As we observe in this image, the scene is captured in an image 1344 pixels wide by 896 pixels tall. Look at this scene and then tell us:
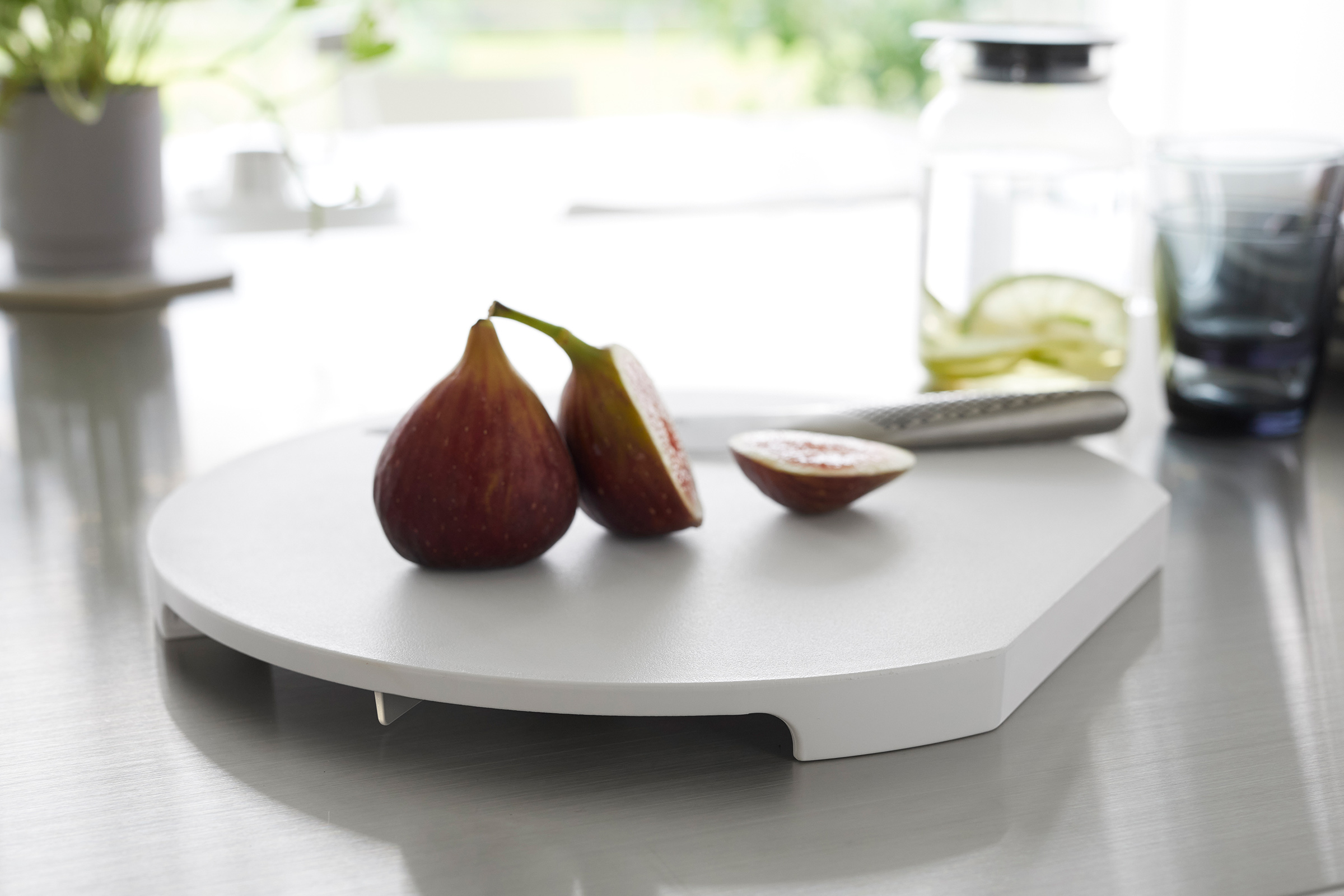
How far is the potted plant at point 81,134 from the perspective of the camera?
1.36 m

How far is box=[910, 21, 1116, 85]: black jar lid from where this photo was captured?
0.96m

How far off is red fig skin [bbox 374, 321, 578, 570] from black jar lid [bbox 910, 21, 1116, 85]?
50cm

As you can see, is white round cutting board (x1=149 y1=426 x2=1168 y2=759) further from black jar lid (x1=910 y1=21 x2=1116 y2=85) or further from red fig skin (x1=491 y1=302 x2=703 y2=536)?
black jar lid (x1=910 y1=21 x2=1116 y2=85)

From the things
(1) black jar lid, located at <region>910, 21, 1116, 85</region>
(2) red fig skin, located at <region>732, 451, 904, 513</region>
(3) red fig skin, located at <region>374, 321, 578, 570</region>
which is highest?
(1) black jar lid, located at <region>910, 21, 1116, 85</region>

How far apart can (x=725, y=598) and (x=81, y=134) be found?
1.11m

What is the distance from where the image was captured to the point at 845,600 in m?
0.61

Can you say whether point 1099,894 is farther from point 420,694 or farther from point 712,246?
point 712,246

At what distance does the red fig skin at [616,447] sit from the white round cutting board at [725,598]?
0.07 feet

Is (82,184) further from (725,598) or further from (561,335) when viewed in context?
(725,598)

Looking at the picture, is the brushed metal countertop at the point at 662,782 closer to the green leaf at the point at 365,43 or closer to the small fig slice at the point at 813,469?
the small fig slice at the point at 813,469

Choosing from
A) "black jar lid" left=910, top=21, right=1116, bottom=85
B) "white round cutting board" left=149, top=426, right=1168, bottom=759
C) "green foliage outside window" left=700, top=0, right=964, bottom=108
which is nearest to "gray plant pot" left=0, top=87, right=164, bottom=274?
"white round cutting board" left=149, top=426, right=1168, bottom=759

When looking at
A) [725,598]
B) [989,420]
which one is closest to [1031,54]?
[989,420]

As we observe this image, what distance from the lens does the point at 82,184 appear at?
143 centimetres

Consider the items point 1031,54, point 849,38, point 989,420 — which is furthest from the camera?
point 849,38
